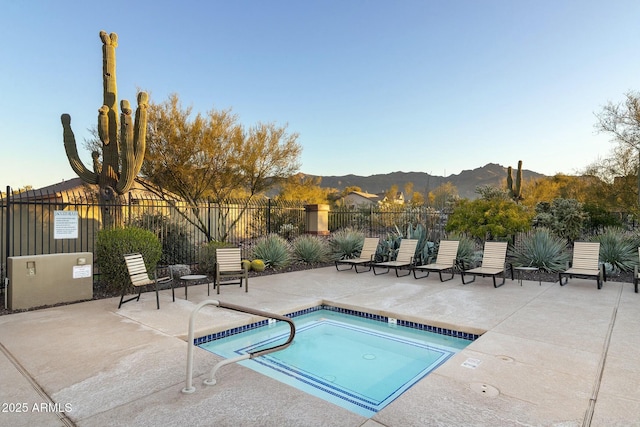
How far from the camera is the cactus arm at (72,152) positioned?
953cm

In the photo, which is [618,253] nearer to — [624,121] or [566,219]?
[566,219]

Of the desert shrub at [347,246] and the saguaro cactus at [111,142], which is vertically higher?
the saguaro cactus at [111,142]

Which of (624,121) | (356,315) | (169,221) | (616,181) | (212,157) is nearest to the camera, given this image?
(356,315)

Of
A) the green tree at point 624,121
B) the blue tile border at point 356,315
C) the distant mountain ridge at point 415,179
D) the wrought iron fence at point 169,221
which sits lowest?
the blue tile border at point 356,315

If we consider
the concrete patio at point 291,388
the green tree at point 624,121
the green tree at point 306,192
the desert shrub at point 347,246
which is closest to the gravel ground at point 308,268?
the desert shrub at point 347,246

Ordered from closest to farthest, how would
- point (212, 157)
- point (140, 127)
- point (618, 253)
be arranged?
point (618, 253)
point (140, 127)
point (212, 157)

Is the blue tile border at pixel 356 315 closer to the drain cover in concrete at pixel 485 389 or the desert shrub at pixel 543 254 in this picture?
the drain cover in concrete at pixel 485 389

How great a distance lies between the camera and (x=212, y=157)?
1491cm

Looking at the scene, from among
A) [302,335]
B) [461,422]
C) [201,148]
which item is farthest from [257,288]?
[201,148]

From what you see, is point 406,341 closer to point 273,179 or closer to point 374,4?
point 374,4

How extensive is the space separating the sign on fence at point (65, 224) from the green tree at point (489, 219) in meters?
9.15

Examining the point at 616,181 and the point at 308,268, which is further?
the point at 616,181

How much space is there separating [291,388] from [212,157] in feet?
42.9

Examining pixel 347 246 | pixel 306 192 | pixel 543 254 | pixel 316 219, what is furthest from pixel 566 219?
pixel 306 192
